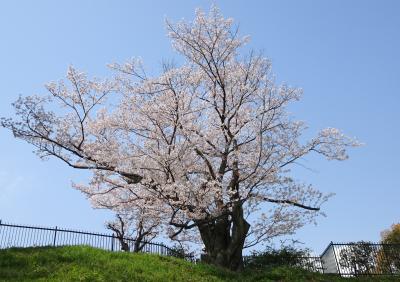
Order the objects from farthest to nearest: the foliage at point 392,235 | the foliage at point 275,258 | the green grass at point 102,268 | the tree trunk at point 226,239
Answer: the foliage at point 392,235, the foliage at point 275,258, the tree trunk at point 226,239, the green grass at point 102,268

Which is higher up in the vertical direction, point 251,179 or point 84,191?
point 84,191

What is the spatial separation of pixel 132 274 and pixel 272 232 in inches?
330

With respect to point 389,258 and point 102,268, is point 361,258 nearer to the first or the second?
point 389,258

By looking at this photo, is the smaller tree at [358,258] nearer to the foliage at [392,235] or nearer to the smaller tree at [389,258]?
the smaller tree at [389,258]

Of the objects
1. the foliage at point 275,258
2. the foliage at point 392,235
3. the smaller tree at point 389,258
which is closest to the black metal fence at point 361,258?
the smaller tree at point 389,258

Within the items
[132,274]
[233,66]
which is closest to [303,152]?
[233,66]

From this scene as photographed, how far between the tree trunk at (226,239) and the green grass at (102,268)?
1177 millimetres

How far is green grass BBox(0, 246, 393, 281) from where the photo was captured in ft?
34.3

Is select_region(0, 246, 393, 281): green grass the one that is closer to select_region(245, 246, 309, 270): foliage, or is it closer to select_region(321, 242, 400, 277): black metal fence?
select_region(245, 246, 309, 270): foliage

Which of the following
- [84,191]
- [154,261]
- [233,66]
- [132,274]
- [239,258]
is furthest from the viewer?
[84,191]

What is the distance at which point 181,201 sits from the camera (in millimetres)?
15312

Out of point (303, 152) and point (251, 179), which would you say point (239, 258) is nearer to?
point (251, 179)

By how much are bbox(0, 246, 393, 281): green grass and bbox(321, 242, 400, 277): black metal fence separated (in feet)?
31.4

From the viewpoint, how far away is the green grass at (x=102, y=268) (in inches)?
412
